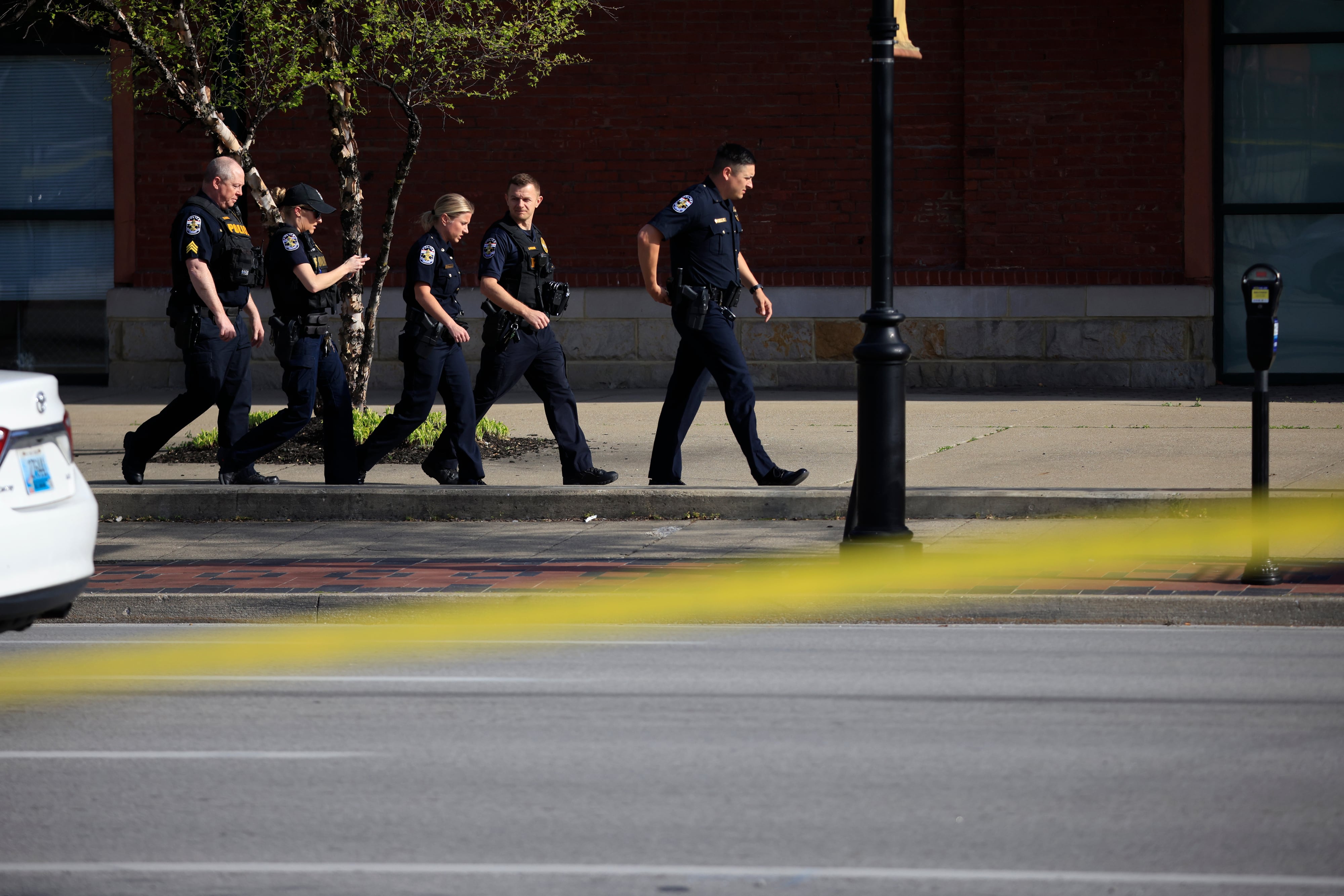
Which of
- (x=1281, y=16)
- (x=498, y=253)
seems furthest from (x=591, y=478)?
(x=1281, y=16)

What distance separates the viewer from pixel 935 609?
7949mm

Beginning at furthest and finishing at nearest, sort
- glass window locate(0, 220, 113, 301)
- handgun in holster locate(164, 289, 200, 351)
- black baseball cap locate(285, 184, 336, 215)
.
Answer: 1. glass window locate(0, 220, 113, 301)
2. black baseball cap locate(285, 184, 336, 215)
3. handgun in holster locate(164, 289, 200, 351)

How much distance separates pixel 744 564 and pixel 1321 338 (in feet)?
33.8

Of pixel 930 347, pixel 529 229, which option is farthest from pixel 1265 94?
pixel 529 229

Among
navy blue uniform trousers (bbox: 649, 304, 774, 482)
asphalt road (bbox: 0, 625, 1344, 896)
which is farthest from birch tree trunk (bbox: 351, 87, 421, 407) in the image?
asphalt road (bbox: 0, 625, 1344, 896)

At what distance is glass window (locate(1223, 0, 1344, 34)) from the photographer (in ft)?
55.3

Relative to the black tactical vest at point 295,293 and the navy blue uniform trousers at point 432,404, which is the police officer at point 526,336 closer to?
the navy blue uniform trousers at point 432,404

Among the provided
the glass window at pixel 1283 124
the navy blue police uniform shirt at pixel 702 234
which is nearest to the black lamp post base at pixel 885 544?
the navy blue police uniform shirt at pixel 702 234

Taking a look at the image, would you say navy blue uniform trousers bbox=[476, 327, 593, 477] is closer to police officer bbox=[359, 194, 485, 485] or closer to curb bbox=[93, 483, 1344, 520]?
police officer bbox=[359, 194, 485, 485]

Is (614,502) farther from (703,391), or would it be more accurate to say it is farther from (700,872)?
(700,872)

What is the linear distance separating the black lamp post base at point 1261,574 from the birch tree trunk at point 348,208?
22.2 ft

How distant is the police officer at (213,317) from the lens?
35.4 feet

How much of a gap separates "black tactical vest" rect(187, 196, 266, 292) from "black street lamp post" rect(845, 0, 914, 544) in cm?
418

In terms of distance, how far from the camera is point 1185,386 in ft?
56.5
